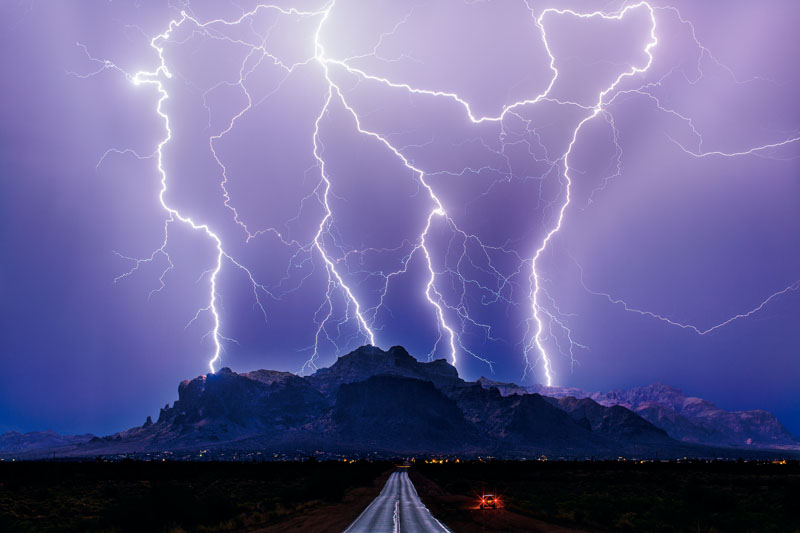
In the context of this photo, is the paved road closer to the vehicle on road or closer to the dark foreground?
the dark foreground

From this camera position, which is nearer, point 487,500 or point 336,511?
point 487,500

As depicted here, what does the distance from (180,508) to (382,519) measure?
8378 mm

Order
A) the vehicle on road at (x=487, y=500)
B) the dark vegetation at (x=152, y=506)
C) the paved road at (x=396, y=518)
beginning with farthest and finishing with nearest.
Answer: the dark vegetation at (x=152, y=506)
the paved road at (x=396, y=518)
the vehicle on road at (x=487, y=500)

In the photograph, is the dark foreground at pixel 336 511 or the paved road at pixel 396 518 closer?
the paved road at pixel 396 518

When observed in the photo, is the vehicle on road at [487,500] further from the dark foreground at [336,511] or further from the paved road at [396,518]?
the dark foreground at [336,511]

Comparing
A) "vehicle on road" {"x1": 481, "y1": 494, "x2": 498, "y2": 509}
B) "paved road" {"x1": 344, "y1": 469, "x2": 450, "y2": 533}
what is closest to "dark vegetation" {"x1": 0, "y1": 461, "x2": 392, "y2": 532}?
"paved road" {"x1": 344, "y1": 469, "x2": 450, "y2": 533}

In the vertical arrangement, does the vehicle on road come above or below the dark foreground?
above

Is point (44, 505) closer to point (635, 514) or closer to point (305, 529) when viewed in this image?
point (305, 529)

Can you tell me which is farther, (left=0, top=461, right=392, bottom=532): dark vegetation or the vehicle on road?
(left=0, top=461, right=392, bottom=532): dark vegetation

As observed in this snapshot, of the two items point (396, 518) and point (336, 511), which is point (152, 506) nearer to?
point (336, 511)

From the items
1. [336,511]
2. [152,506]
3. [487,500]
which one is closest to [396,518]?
[336,511]

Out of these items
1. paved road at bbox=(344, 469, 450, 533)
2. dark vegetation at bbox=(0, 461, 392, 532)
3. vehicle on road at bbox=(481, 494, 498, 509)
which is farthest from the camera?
dark vegetation at bbox=(0, 461, 392, 532)

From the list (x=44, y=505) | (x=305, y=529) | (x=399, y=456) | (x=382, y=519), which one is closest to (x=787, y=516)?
Result: (x=382, y=519)

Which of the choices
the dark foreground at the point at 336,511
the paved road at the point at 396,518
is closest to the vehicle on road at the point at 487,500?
the paved road at the point at 396,518
